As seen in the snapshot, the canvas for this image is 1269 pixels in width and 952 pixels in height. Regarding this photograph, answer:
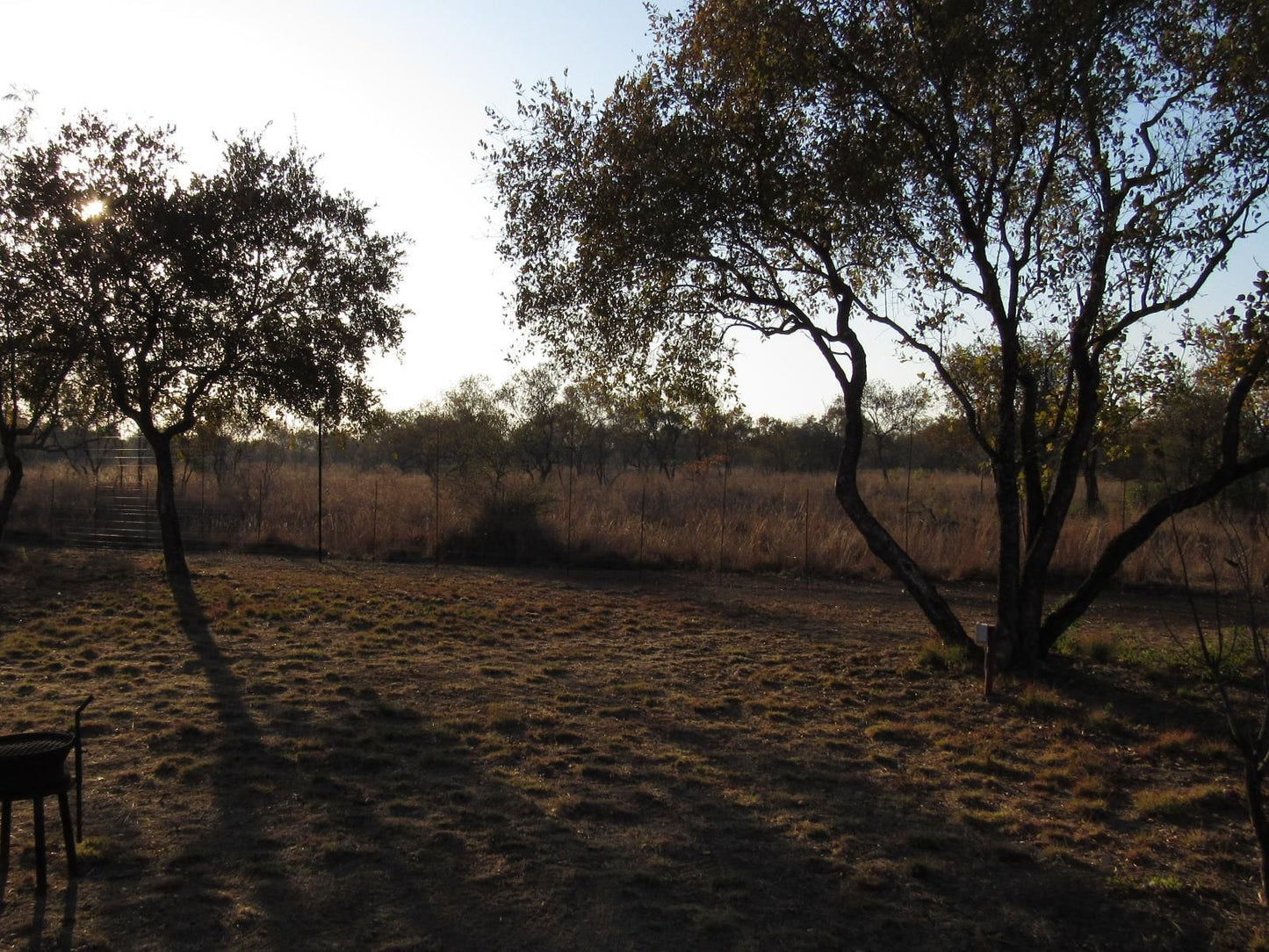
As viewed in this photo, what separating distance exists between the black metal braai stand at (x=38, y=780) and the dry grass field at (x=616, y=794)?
0.13 m

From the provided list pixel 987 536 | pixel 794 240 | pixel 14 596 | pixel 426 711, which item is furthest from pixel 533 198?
pixel 987 536

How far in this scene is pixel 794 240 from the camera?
30.9 ft

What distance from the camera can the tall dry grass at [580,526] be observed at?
17.6 m

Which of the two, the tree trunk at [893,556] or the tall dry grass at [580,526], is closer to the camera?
the tree trunk at [893,556]

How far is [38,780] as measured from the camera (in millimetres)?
4109

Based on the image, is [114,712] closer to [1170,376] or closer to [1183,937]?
[1183,937]

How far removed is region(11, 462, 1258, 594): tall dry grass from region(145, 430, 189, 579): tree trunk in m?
4.55

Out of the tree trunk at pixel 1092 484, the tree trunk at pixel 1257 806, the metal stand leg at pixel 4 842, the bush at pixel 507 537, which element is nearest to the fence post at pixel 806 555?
the bush at pixel 507 537

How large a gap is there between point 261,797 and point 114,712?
97.2 inches

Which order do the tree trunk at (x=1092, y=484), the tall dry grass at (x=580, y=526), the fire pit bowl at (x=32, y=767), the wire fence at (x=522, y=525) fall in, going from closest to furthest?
1. the fire pit bowl at (x=32, y=767)
2. the tall dry grass at (x=580, y=526)
3. the wire fence at (x=522, y=525)
4. the tree trunk at (x=1092, y=484)

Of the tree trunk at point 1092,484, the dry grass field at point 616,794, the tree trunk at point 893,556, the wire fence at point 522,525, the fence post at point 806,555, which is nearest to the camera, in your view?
the dry grass field at point 616,794

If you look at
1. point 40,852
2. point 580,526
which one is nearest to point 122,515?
point 580,526

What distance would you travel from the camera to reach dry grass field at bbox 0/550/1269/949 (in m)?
4.24

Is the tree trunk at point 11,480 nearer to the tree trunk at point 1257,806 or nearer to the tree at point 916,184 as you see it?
the tree at point 916,184
